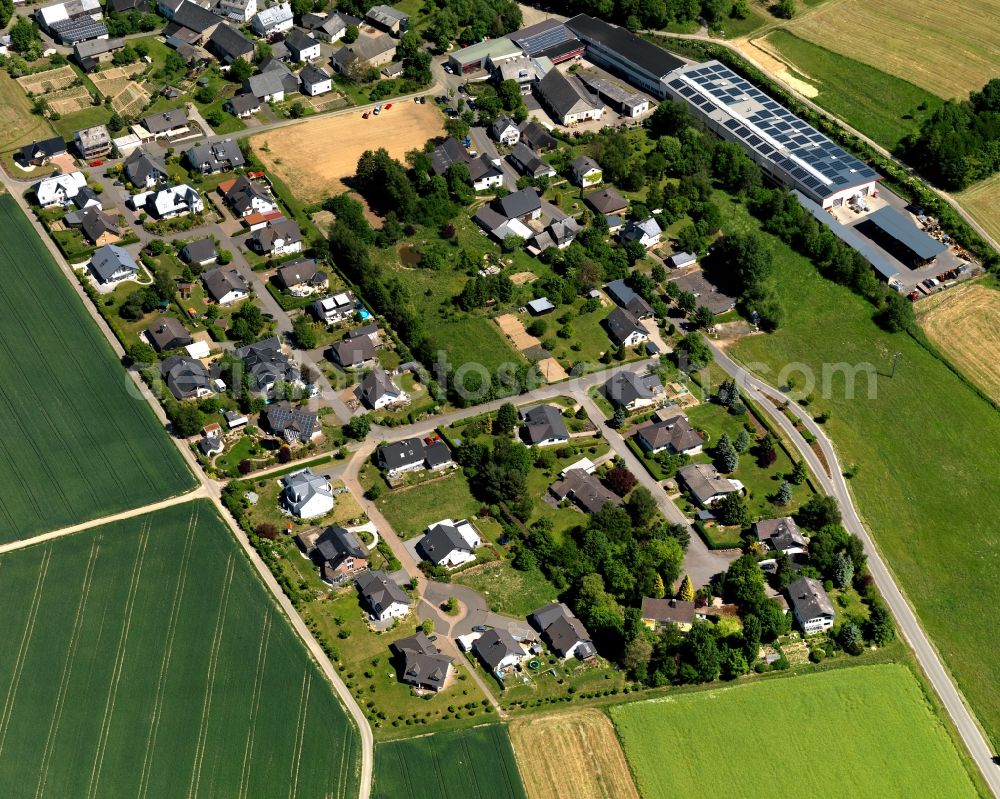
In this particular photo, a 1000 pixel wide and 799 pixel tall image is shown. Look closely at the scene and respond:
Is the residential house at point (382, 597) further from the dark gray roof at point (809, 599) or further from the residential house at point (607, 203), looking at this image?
the residential house at point (607, 203)

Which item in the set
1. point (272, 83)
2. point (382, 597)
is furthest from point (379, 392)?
point (272, 83)

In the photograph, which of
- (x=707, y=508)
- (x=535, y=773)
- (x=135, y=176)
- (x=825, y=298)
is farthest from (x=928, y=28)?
(x=535, y=773)

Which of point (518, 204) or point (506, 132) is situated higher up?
point (506, 132)

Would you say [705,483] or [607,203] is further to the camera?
[607,203]

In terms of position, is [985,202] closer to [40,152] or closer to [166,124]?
[166,124]

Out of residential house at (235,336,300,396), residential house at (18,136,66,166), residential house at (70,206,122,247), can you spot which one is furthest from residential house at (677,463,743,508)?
residential house at (18,136,66,166)

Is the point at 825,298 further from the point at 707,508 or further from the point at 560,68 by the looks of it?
the point at 560,68
